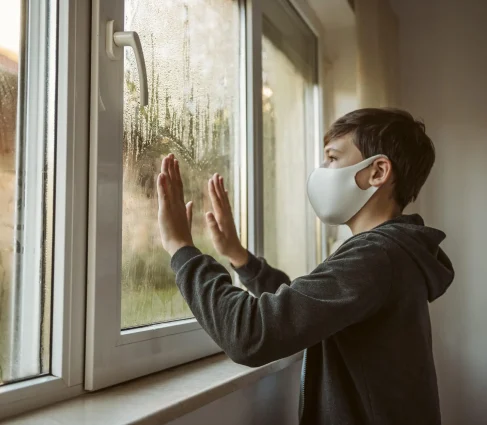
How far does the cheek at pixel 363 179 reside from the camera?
1074 mm

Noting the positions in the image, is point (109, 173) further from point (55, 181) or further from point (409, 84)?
point (409, 84)

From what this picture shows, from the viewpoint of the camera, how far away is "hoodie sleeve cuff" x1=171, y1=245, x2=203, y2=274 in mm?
870

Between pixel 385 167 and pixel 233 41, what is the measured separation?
0.60 m

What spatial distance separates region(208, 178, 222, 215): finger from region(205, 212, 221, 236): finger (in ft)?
0.06

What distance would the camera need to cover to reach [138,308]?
1.04 metres

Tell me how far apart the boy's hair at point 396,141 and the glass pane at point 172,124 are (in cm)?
31

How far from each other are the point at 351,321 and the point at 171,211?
336 mm

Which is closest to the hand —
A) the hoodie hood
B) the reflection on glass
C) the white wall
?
the reflection on glass

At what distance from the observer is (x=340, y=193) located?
108 centimetres

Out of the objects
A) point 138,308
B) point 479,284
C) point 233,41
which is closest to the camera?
point 138,308

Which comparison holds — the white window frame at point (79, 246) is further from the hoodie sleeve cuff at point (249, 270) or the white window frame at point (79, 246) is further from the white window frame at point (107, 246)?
the hoodie sleeve cuff at point (249, 270)

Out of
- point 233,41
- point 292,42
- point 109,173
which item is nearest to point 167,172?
point 109,173

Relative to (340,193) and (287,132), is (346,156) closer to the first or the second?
(340,193)

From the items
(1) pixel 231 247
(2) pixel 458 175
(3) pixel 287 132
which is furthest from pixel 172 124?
(2) pixel 458 175
